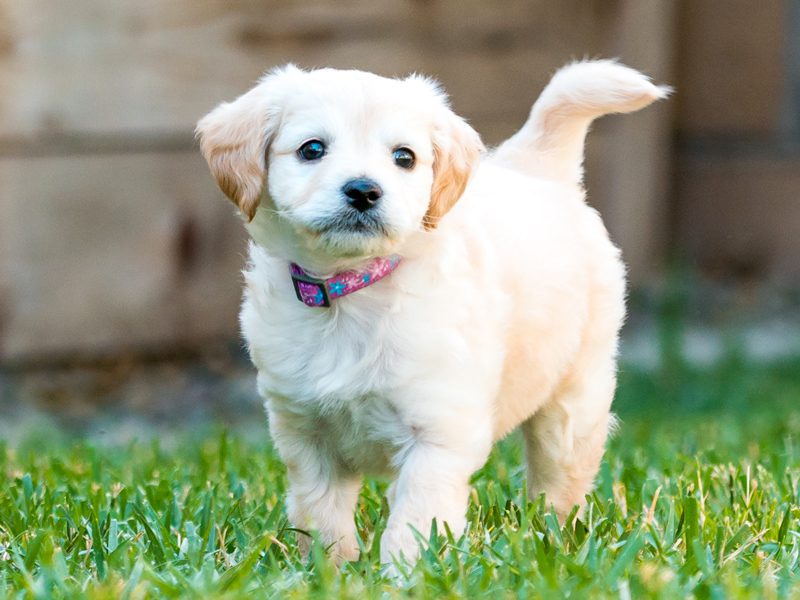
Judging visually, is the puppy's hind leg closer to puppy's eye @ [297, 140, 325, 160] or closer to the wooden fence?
puppy's eye @ [297, 140, 325, 160]

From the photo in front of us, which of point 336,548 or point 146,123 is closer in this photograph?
point 336,548

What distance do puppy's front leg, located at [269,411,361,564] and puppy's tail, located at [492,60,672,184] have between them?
1131mm

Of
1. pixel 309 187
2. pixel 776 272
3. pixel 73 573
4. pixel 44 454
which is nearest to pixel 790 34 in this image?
pixel 776 272

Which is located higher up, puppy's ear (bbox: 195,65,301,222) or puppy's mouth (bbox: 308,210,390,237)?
puppy's ear (bbox: 195,65,301,222)

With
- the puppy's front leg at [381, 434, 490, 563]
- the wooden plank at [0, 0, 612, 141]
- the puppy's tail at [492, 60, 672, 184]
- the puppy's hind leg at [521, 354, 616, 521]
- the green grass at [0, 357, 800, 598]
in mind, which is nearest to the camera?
the green grass at [0, 357, 800, 598]

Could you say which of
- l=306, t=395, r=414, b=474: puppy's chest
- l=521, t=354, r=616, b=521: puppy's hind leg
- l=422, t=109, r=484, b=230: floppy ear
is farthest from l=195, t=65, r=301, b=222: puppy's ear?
l=521, t=354, r=616, b=521: puppy's hind leg

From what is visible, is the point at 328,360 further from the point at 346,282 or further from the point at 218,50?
the point at 218,50

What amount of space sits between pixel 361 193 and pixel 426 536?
779 millimetres

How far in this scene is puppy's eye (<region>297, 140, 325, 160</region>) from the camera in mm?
3166

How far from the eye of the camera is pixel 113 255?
7.15m

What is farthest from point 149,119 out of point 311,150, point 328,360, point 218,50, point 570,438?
point 328,360

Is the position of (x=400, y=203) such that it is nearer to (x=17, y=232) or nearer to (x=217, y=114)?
(x=217, y=114)

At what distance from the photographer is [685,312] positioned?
8.64m

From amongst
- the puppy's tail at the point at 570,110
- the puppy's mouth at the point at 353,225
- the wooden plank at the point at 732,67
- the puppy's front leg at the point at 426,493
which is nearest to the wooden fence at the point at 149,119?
the wooden plank at the point at 732,67
